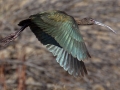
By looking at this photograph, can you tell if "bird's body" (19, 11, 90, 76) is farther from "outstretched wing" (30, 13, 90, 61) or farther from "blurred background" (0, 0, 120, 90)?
"blurred background" (0, 0, 120, 90)

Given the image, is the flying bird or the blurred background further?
the blurred background

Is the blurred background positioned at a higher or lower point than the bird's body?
lower

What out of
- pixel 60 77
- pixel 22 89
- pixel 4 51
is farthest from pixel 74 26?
pixel 4 51

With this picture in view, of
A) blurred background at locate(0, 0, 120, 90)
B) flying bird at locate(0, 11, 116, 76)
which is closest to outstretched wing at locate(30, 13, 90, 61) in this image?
flying bird at locate(0, 11, 116, 76)

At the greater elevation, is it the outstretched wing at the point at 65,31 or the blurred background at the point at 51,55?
the outstretched wing at the point at 65,31

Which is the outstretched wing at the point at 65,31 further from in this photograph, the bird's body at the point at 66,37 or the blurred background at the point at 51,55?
the blurred background at the point at 51,55

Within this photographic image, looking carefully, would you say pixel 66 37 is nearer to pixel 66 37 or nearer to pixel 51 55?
pixel 66 37

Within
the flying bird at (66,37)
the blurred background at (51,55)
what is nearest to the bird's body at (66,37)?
the flying bird at (66,37)
